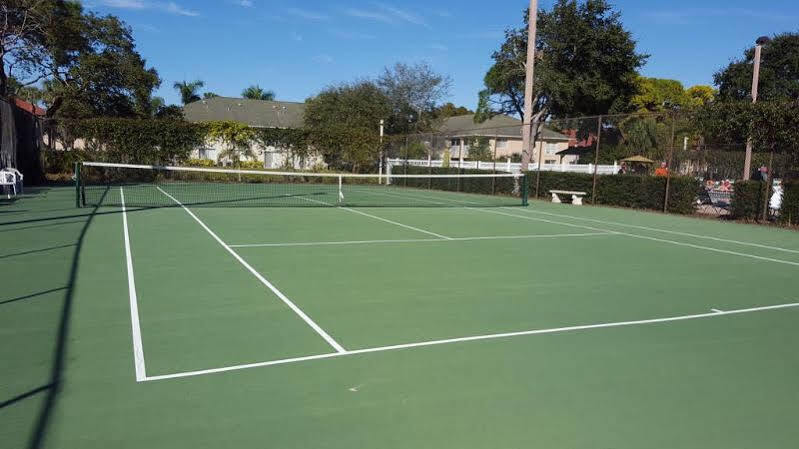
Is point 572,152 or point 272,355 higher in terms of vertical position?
point 572,152

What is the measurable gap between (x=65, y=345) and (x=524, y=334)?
12.3ft

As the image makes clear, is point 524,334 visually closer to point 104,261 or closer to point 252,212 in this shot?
point 104,261

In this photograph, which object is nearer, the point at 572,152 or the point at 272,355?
the point at 272,355

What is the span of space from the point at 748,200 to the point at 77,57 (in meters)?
34.8

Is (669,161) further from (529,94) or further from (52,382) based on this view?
(52,382)

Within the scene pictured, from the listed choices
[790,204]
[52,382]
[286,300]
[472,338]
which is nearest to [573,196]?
[790,204]

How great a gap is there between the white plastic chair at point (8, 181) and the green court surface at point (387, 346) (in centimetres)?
864

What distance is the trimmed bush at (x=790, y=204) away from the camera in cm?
1579

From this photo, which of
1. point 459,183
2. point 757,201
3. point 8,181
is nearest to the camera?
point 757,201

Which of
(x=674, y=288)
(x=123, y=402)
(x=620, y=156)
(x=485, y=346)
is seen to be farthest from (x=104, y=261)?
(x=620, y=156)

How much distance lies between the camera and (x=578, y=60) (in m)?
40.2

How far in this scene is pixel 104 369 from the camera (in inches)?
162

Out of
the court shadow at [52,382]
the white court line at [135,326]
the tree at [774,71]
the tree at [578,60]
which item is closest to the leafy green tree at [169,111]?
the tree at [578,60]

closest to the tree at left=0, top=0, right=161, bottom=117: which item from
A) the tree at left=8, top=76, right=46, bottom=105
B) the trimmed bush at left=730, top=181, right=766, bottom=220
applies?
the tree at left=8, top=76, right=46, bottom=105
